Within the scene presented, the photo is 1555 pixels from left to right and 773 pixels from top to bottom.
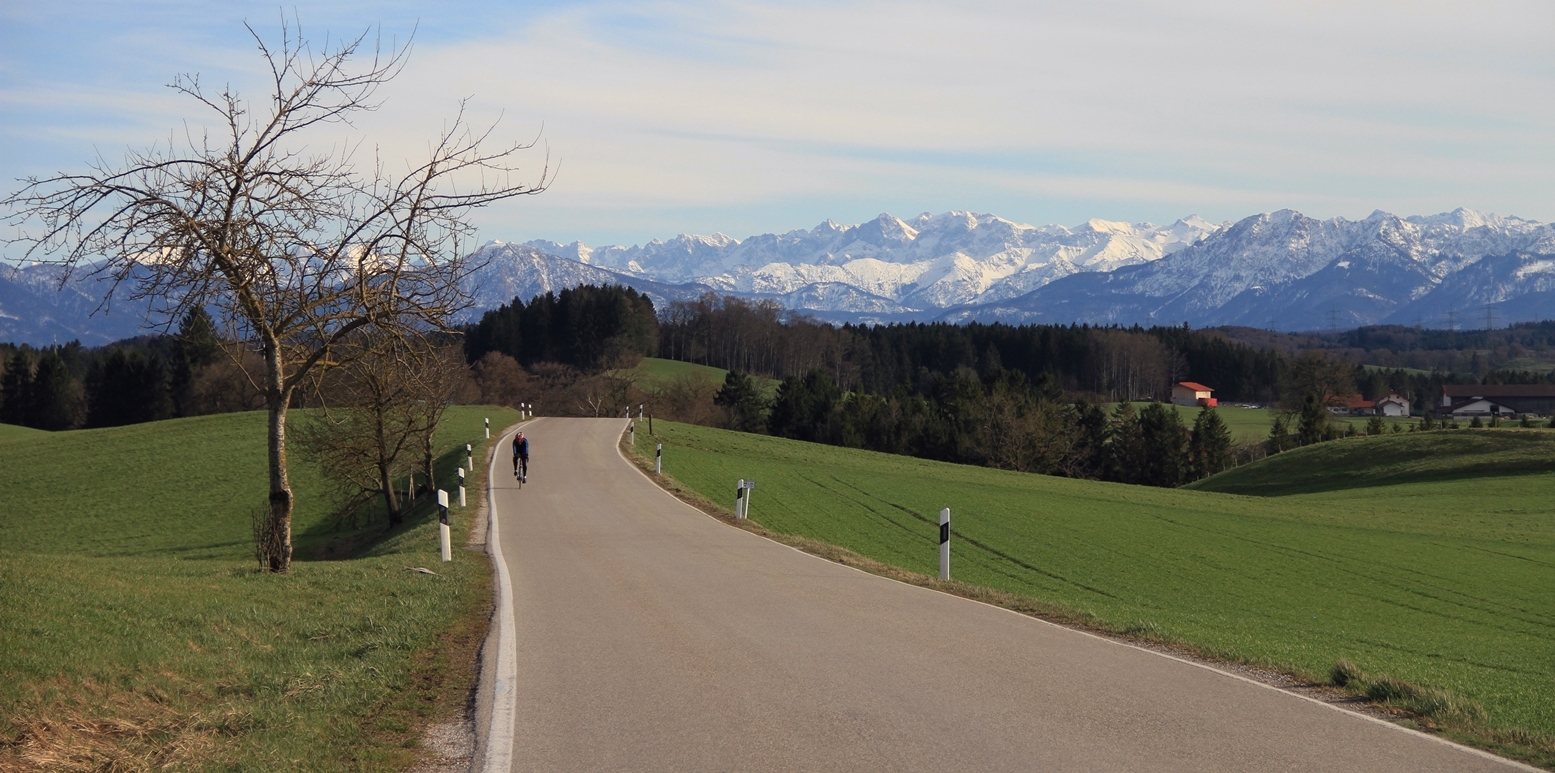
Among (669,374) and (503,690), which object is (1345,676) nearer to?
(503,690)

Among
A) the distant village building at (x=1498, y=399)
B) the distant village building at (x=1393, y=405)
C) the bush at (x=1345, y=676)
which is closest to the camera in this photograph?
the bush at (x=1345, y=676)

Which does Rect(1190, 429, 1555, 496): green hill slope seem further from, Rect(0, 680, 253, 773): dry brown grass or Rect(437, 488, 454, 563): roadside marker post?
Rect(0, 680, 253, 773): dry brown grass

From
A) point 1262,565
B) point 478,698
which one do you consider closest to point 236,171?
point 478,698

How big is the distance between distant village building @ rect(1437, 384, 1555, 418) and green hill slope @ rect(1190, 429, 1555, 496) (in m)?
95.3

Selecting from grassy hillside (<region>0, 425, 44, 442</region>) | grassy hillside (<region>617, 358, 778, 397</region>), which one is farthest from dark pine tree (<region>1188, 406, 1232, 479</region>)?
grassy hillside (<region>0, 425, 44, 442</region>)

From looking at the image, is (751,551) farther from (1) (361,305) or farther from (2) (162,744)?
(2) (162,744)

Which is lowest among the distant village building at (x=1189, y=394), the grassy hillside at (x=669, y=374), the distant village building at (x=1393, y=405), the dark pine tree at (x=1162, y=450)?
the dark pine tree at (x=1162, y=450)

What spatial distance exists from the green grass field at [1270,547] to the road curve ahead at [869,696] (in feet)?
4.32

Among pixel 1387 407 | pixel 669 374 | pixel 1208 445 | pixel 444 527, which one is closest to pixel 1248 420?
pixel 1387 407

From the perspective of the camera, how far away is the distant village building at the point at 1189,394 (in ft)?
476

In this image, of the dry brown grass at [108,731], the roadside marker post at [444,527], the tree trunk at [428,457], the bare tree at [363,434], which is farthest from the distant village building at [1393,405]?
the dry brown grass at [108,731]

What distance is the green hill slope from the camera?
57.5m

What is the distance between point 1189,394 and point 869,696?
15008 centimetres

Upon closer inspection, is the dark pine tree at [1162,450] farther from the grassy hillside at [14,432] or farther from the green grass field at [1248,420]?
the grassy hillside at [14,432]
